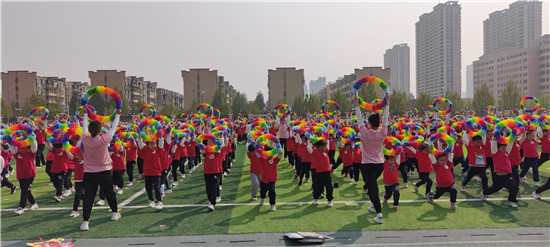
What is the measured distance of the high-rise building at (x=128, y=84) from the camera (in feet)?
320

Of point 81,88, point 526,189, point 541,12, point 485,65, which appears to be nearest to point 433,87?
point 485,65

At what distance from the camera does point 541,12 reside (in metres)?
190

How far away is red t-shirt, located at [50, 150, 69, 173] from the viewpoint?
9462mm

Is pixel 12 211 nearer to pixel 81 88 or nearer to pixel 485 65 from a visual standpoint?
pixel 81 88

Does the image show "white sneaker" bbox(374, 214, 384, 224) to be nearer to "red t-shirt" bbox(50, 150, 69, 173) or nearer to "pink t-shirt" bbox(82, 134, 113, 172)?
"pink t-shirt" bbox(82, 134, 113, 172)

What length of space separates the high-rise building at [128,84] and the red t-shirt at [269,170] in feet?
283

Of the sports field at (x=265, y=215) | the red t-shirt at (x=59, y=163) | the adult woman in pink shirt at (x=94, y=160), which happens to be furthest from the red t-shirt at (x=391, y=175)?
the red t-shirt at (x=59, y=163)

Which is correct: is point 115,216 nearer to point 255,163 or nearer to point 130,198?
point 130,198

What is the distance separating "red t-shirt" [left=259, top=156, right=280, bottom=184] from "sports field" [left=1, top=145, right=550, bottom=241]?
28.3 inches

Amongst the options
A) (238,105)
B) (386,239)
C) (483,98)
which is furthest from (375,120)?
(238,105)

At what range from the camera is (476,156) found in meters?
9.30

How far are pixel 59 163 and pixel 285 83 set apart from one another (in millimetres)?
96248

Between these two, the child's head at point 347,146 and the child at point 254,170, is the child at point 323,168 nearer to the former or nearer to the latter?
the child at point 254,170

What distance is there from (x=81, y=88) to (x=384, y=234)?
124 metres
